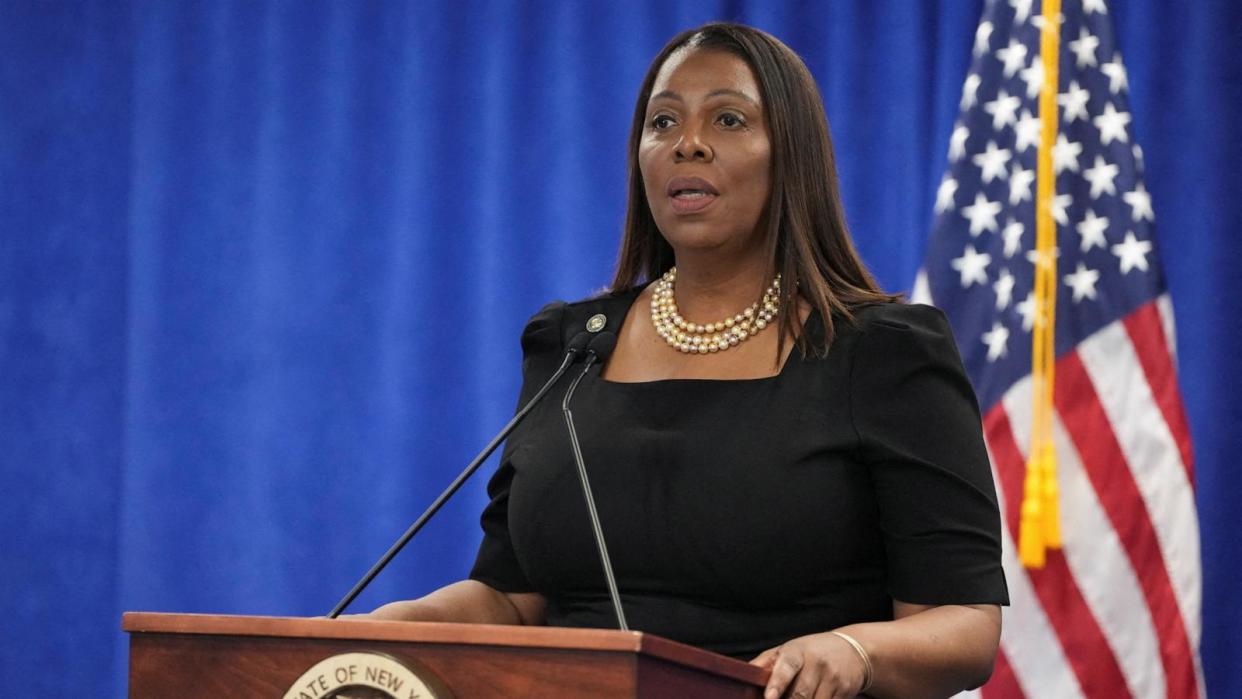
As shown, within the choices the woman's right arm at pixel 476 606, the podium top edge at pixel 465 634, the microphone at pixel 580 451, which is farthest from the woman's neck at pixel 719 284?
the podium top edge at pixel 465 634

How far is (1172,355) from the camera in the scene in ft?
9.55

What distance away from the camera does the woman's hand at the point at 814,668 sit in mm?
1393

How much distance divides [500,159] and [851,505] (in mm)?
2082

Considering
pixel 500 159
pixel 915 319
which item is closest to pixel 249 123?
pixel 500 159

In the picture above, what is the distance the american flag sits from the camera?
2869 millimetres

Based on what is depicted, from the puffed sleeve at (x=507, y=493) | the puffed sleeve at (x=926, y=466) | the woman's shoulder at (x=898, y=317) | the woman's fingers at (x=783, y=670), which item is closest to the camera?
the woman's fingers at (x=783, y=670)

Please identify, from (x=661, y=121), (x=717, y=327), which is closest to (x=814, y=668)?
(x=717, y=327)

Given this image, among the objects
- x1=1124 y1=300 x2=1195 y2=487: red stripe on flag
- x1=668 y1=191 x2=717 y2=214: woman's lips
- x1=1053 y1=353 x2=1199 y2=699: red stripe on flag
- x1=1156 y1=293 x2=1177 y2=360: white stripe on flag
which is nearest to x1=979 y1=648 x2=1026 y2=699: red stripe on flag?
x1=1053 y1=353 x2=1199 y2=699: red stripe on flag

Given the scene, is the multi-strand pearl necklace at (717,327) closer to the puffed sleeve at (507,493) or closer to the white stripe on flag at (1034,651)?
the puffed sleeve at (507,493)

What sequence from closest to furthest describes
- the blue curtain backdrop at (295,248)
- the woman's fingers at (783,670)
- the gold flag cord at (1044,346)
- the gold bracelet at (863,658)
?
the woman's fingers at (783,670) → the gold bracelet at (863,658) → the gold flag cord at (1044,346) → the blue curtain backdrop at (295,248)

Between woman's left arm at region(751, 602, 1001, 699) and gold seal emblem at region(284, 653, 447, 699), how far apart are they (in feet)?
1.05

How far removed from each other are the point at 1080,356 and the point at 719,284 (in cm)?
119

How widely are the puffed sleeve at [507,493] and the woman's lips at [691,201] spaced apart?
0.31 metres

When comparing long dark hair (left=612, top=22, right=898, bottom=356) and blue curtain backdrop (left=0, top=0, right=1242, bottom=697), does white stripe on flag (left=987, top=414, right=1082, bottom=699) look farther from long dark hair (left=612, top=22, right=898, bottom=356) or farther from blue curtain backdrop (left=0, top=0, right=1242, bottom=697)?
long dark hair (left=612, top=22, right=898, bottom=356)
